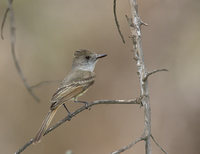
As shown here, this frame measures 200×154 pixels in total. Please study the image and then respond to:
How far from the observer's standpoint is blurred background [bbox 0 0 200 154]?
27.2 feet

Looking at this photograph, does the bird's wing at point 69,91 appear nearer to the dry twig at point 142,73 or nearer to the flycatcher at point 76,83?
the flycatcher at point 76,83

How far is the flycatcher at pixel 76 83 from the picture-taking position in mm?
5043

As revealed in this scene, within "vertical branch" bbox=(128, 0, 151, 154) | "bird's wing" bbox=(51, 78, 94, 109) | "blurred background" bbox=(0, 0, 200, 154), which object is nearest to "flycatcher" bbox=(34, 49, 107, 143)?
"bird's wing" bbox=(51, 78, 94, 109)

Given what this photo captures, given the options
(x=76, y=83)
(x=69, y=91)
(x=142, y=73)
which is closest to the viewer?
(x=142, y=73)

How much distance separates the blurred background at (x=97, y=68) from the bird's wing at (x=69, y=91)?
2659 millimetres

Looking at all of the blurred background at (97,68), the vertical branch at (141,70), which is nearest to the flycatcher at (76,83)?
the vertical branch at (141,70)

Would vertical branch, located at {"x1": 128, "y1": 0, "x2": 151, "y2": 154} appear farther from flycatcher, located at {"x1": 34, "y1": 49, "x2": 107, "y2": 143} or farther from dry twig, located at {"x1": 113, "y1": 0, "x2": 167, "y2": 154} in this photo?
flycatcher, located at {"x1": 34, "y1": 49, "x2": 107, "y2": 143}

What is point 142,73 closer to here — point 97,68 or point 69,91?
point 69,91

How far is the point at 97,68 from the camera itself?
8.80 meters

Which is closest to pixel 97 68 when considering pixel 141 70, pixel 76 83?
pixel 76 83

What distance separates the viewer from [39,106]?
891cm

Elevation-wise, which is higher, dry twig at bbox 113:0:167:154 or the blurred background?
dry twig at bbox 113:0:167:154

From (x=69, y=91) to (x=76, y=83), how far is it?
289 millimetres

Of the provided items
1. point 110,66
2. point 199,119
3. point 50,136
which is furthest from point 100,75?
point 199,119
